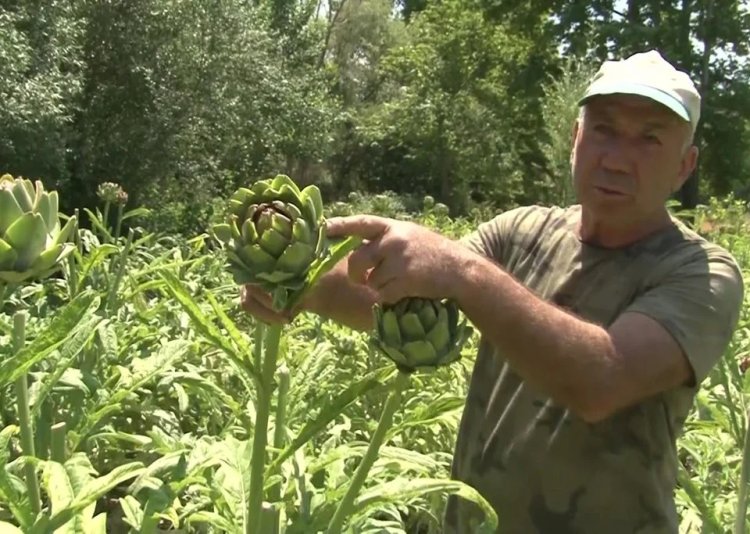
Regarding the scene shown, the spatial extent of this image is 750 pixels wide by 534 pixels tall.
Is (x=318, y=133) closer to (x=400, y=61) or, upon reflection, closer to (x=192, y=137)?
(x=192, y=137)

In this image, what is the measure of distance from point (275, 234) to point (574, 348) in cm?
51

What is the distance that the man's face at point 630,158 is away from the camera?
1250 millimetres

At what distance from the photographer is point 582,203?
131 centimetres

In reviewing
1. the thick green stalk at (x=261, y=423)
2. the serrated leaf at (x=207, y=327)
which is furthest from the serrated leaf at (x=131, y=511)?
the serrated leaf at (x=207, y=327)

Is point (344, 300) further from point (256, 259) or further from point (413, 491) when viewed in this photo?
point (256, 259)

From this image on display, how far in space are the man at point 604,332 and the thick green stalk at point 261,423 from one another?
1.12ft

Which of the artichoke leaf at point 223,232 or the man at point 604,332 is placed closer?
the artichoke leaf at point 223,232

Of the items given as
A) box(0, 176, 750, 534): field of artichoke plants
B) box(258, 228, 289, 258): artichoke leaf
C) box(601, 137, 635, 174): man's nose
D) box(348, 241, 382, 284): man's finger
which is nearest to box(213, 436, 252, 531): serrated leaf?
box(0, 176, 750, 534): field of artichoke plants

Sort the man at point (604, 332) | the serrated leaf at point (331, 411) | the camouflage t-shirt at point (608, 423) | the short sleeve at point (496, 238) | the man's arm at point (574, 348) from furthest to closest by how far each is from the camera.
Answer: the short sleeve at point (496, 238)
the camouflage t-shirt at point (608, 423)
the man at point (604, 332)
the man's arm at point (574, 348)
the serrated leaf at point (331, 411)

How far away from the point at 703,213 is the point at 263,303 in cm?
587

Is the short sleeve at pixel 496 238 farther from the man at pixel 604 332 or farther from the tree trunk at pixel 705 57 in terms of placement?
the tree trunk at pixel 705 57

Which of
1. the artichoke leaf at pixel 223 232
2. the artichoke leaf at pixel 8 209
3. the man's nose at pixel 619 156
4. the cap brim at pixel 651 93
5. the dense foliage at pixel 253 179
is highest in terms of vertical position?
the cap brim at pixel 651 93

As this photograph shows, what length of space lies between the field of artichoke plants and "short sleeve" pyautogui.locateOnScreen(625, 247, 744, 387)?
0.15 metres

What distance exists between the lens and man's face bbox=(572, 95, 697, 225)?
125cm
